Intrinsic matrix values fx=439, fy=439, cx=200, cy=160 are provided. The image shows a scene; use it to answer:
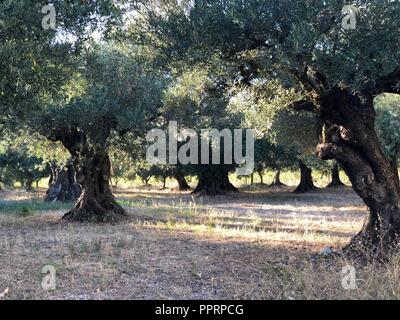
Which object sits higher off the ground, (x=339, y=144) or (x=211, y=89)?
(x=211, y=89)

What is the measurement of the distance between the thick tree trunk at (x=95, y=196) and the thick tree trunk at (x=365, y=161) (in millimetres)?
10051

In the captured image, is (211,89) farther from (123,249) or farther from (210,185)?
(210,185)

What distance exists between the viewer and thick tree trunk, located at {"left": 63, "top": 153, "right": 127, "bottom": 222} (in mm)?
16516

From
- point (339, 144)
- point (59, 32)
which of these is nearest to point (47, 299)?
point (59, 32)

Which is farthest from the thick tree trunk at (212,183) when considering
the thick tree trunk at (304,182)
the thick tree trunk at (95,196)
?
the thick tree trunk at (95,196)

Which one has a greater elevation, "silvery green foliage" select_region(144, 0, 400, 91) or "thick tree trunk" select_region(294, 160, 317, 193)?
"silvery green foliage" select_region(144, 0, 400, 91)

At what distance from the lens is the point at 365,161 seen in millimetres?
8320

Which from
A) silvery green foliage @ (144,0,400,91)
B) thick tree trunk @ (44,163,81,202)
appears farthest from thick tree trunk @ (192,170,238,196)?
silvery green foliage @ (144,0,400,91)

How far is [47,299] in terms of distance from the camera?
6.37 m

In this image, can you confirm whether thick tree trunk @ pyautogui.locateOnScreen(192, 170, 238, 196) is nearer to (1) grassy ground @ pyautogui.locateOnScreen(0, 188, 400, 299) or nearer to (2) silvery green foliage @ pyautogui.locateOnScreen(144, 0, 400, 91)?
(1) grassy ground @ pyautogui.locateOnScreen(0, 188, 400, 299)

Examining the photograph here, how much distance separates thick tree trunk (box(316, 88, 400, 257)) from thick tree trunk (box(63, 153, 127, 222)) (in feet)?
33.0

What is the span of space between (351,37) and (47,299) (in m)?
5.84

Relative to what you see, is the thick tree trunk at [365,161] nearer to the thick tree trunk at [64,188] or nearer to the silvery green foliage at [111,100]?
the silvery green foliage at [111,100]

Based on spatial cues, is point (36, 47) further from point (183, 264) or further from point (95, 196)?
point (95, 196)
